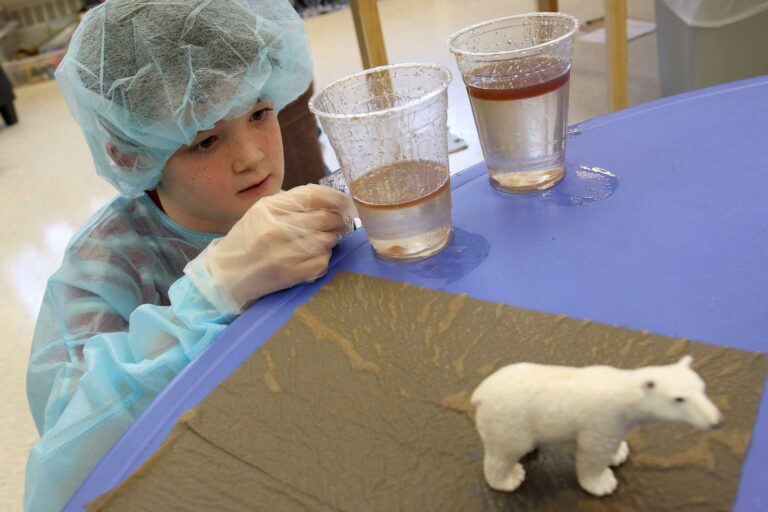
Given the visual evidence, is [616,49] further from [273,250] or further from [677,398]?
[677,398]

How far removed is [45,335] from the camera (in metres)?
0.81

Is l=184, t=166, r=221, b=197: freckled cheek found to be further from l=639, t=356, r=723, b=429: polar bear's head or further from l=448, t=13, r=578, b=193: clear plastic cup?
l=639, t=356, r=723, b=429: polar bear's head

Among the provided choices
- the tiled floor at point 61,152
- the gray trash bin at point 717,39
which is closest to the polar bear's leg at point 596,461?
the tiled floor at point 61,152

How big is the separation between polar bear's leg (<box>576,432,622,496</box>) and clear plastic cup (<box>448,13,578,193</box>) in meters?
0.42

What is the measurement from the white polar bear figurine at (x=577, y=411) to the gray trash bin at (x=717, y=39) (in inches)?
64.1

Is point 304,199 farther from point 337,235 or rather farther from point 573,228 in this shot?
point 573,228

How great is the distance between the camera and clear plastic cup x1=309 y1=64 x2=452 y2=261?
63 cm

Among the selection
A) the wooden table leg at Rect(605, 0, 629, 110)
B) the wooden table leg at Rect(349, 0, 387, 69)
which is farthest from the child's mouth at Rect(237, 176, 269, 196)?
the wooden table leg at Rect(605, 0, 629, 110)

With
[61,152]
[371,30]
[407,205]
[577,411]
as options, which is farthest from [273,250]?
[61,152]

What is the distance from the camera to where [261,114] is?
0.92 metres

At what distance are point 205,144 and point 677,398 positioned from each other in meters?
0.69

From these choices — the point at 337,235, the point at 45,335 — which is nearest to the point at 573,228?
the point at 337,235

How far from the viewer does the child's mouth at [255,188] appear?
3.01ft

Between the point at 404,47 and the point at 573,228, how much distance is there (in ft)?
9.25
